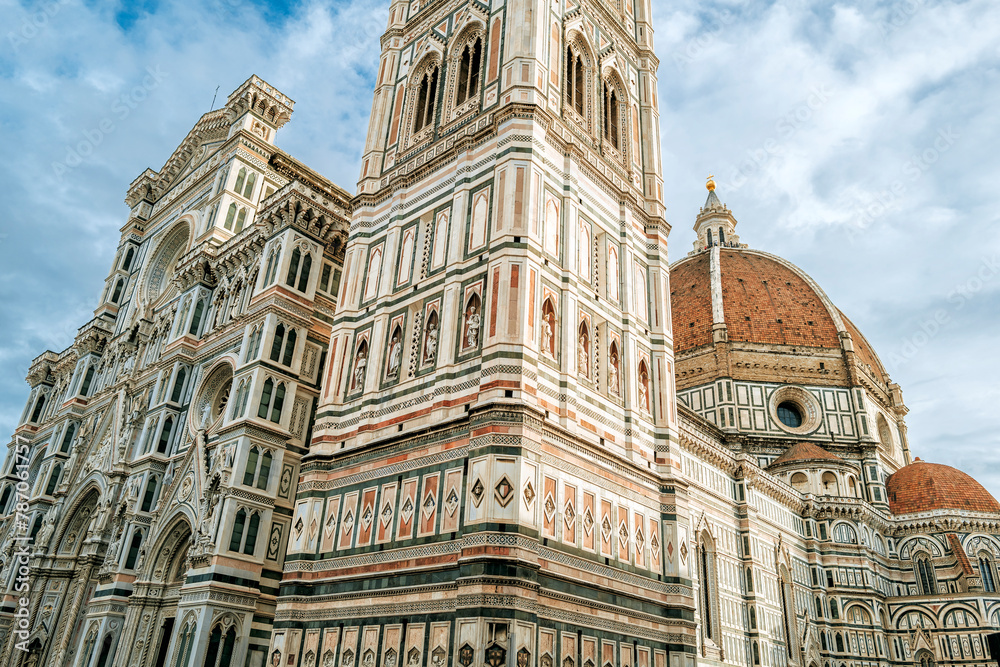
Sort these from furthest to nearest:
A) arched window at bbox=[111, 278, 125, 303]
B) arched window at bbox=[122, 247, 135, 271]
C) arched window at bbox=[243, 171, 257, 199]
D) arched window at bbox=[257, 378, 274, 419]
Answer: arched window at bbox=[122, 247, 135, 271] < arched window at bbox=[111, 278, 125, 303] < arched window at bbox=[243, 171, 257, 199] < arched window at bbox=[257, 378, 274, 419]

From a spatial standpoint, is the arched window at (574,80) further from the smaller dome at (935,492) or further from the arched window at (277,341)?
the smaller dome at (935,492)

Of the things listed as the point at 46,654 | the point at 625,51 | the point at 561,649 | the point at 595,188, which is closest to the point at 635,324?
the point at 595,188

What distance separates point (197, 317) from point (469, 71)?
13132 millimetres

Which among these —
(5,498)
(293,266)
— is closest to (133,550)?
(293,266)

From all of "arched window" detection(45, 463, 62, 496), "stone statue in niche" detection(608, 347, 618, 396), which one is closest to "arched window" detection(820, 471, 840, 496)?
"stone statue in niche" detection(608, 347, 618, 396)

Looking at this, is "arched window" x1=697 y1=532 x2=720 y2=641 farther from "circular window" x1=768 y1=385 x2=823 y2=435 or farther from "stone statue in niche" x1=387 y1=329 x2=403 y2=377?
"stone statue in niche" x1=387 y1=329 x2=403 y2=377

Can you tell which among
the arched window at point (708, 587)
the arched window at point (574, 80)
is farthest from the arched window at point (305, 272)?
the arched window at point (708, 587)

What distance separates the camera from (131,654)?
2120cm

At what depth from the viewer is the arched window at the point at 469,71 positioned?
22297 millimetres

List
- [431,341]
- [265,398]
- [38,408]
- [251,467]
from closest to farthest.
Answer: [431,341] → [251,467] → [265,398] → [38,408]

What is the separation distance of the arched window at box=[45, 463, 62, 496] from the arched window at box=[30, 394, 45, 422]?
748 cm

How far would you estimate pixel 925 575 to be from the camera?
44.2m

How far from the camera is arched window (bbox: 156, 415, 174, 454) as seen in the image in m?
24.8

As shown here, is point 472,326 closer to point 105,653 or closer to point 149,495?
point 149,495
